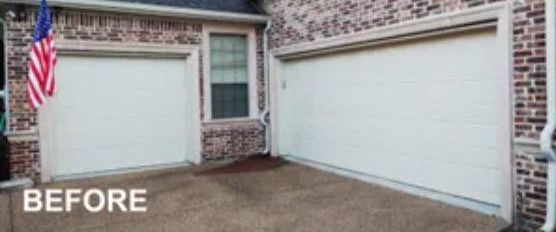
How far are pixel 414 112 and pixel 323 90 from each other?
78.9 inches

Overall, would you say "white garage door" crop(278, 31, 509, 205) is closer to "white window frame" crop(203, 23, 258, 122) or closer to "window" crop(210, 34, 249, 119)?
"white window frame" crop(203, 23, 258, 122)

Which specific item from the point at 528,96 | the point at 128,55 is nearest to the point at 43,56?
the point at 128,55

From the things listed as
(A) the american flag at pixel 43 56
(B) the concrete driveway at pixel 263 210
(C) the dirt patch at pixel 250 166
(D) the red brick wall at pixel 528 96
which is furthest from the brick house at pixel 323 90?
(A) the american flag at pixel 43 56

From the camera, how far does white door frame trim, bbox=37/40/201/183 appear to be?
261 inches

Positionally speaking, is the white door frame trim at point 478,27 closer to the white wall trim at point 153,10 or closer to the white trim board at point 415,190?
the white trim board at point 415,190

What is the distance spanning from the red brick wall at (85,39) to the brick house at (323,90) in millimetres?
20

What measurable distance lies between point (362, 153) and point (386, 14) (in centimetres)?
208

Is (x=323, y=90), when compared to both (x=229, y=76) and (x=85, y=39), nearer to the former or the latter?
(x=229, y=76)

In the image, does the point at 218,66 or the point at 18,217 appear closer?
the point at 18,217

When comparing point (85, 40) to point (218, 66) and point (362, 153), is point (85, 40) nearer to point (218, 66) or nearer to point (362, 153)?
point (218, 66)

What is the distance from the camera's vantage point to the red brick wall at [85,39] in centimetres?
640

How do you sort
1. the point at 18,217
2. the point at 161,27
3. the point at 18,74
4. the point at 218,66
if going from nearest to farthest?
the point at 18,217 → the point at 18,74 → the point at 161,27 → the point at 218,66

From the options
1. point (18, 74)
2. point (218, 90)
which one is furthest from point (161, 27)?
point (18, 74)

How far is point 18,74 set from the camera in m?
6.41
